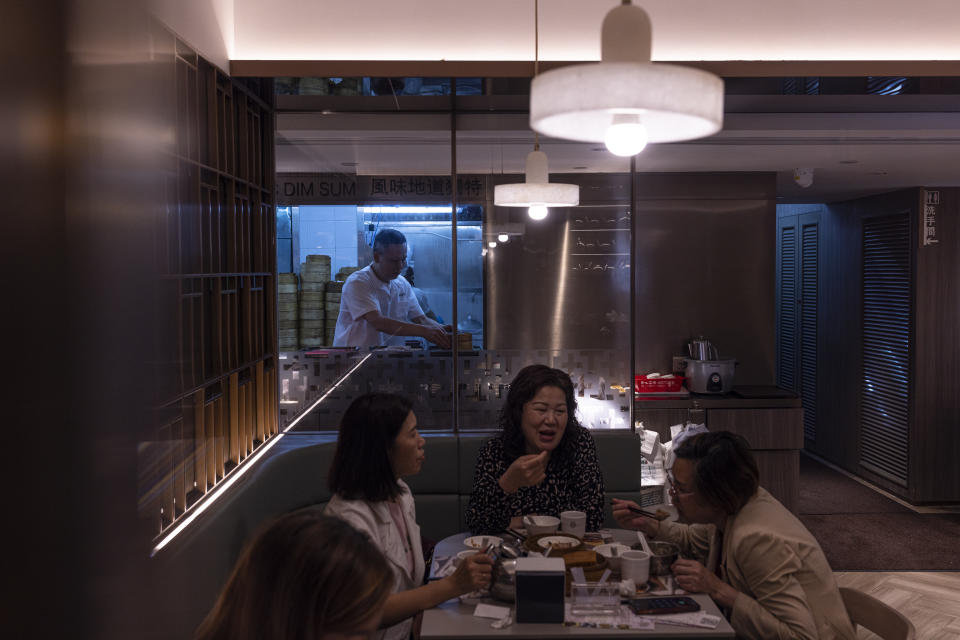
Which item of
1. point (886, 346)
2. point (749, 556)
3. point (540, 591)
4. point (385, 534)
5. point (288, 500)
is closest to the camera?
point (540, 591)

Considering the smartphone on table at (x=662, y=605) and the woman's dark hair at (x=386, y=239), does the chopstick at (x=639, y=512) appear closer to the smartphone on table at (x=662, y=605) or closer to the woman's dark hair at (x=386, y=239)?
the smartphone on table at (x=662, y=605)

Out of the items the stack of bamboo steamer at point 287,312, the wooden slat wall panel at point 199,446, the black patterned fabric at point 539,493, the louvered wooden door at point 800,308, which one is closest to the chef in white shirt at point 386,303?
the stack of bamboo steamer at point 287,312

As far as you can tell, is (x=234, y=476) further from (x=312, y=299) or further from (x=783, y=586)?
(x=783, y=586)

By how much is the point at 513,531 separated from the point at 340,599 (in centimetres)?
139

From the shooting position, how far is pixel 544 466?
2443mm

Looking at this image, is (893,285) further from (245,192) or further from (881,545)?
(245,192)

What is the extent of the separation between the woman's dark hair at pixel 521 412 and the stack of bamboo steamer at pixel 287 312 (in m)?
1.22

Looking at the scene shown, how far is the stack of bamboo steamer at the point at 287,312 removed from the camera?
11.3 feet

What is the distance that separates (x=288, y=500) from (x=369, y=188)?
1.37 m

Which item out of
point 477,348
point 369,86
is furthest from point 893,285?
point 369,86

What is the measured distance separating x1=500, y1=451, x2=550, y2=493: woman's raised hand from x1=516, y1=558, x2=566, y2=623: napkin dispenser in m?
0.57

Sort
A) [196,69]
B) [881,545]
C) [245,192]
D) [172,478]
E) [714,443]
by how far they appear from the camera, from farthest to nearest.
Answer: [881,545] < [245,192] < [196,69] < [172,478] < [714,443]

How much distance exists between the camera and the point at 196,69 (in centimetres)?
246

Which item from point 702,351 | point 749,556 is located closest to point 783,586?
point 749,556
